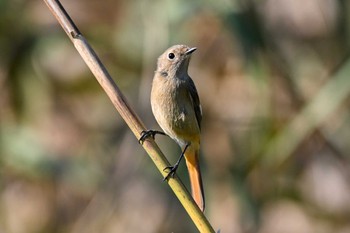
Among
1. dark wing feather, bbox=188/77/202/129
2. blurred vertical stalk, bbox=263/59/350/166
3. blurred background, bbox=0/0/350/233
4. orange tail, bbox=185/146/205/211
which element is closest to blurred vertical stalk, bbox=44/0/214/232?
orange tail, bbox=185/146/205/211

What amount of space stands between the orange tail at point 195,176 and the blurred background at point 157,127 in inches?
26.4

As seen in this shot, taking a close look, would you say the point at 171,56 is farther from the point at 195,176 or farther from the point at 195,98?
the point at 195,176

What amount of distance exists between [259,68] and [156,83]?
0.73 meters

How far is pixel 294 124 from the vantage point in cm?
407

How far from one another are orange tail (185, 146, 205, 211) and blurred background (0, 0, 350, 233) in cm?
67

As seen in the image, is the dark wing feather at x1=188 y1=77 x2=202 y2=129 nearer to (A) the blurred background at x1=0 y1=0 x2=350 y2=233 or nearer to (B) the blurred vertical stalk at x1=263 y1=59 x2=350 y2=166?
(A) the blurred background at x1=0 y1=0 x2=350 y2=233

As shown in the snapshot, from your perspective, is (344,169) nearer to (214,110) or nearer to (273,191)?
(273,191)

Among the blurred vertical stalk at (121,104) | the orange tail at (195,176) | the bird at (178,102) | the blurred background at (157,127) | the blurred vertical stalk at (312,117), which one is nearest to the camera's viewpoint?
the blurred vertical stalk at (121,104)

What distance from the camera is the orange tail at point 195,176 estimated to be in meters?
2.64

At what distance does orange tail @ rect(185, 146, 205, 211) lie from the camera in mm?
2645

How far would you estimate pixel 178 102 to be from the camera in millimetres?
3059

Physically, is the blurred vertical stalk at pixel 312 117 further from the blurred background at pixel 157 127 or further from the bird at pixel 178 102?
the bird at pixel 178 102

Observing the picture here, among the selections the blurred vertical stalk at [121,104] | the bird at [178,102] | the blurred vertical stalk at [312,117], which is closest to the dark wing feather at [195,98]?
the bird at [178,102]

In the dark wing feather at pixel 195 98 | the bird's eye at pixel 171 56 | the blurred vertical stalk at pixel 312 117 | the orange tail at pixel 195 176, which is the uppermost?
the bird's eye at pixel 171 56
